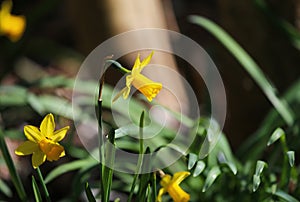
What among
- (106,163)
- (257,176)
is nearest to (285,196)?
(257,176)

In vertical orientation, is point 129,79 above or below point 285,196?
above

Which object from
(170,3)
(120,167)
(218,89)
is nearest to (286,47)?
(218,89)

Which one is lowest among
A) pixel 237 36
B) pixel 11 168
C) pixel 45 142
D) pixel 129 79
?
pixel 11 168

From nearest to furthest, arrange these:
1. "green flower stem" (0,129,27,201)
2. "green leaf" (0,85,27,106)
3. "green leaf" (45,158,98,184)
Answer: "green flower stem" (0,129,27,201) < "green leaf" (45,158,98,184) < "green leaf" (0,85,27,106)

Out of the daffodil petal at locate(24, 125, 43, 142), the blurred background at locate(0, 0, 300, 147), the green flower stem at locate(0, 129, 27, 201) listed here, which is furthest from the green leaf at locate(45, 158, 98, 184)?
the blurred background at locate(0, 0, 300, 147)

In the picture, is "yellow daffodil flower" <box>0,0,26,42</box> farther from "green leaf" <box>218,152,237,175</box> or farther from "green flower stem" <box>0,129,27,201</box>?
"green leaf" <box>218,152,237,175</box>

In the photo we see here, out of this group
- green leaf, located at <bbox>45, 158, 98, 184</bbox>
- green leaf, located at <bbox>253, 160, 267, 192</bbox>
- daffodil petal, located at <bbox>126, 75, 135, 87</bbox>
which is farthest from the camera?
green leaf, located at <bbox>45, 158, 98, 184</bbox>

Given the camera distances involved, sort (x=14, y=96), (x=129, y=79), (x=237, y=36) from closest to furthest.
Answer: (x=129, y=79) → (x=14, y=96) → (x=237, y=36)

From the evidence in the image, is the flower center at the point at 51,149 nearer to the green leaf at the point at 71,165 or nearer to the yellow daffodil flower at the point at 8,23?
the green leaf at the point at 71,165

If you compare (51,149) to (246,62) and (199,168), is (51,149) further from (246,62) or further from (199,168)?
(246,62)
